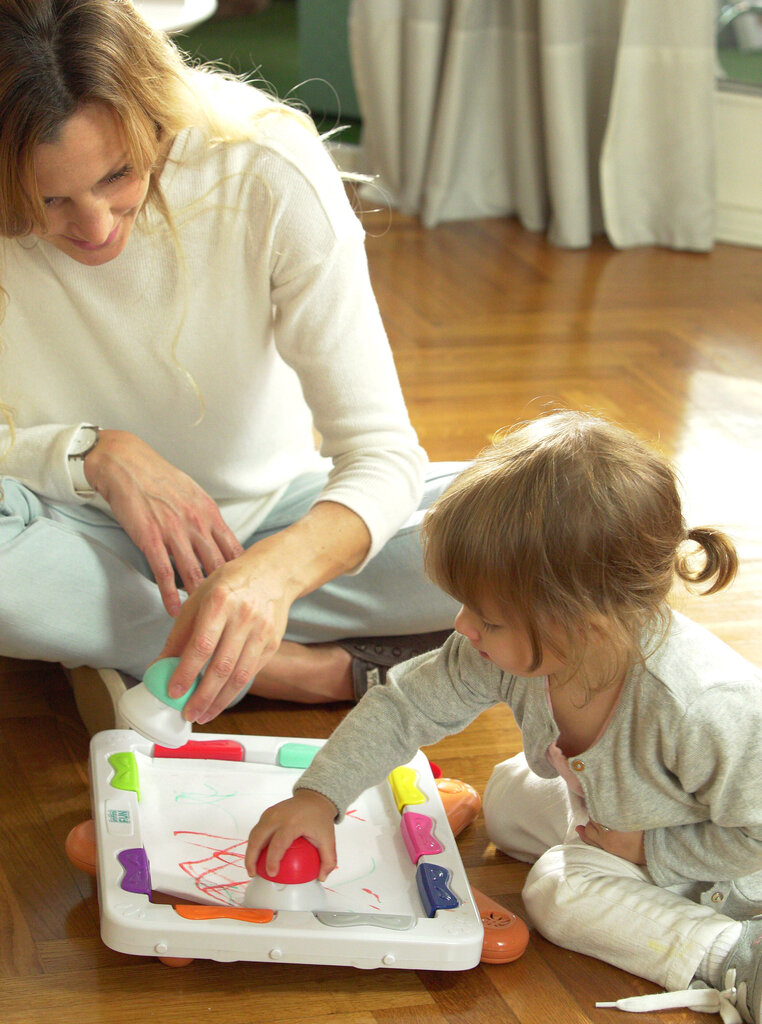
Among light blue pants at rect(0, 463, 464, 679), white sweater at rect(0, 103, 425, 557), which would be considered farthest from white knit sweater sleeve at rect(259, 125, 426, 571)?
light blue pants at rect(0, 463, 464, 679)

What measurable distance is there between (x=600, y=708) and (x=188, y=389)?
1.50 feet

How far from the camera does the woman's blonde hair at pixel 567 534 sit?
2.42ft

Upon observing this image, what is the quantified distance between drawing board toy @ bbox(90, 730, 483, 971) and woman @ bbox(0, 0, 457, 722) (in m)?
0.14

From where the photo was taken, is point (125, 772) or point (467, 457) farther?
point (467, 457)

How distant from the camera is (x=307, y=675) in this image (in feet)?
3.66

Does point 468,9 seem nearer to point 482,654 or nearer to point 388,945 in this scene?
point 482,654

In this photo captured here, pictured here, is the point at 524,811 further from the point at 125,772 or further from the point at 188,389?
the point at 188,389

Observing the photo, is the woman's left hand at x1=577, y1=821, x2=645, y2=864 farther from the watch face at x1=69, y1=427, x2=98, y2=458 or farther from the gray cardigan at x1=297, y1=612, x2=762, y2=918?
the watch face at x1=69, y1=427, x2=98, y2=458

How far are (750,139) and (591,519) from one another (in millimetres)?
2058

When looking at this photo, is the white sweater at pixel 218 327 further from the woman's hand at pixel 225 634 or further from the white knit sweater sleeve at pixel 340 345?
the woman's hand at pixel 225 634

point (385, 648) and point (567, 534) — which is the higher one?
point (567, 534)

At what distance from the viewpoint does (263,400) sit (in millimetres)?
1106

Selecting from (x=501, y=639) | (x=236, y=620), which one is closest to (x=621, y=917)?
(x=501, y=639)

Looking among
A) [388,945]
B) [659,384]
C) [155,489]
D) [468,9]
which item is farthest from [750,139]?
[388,945]
